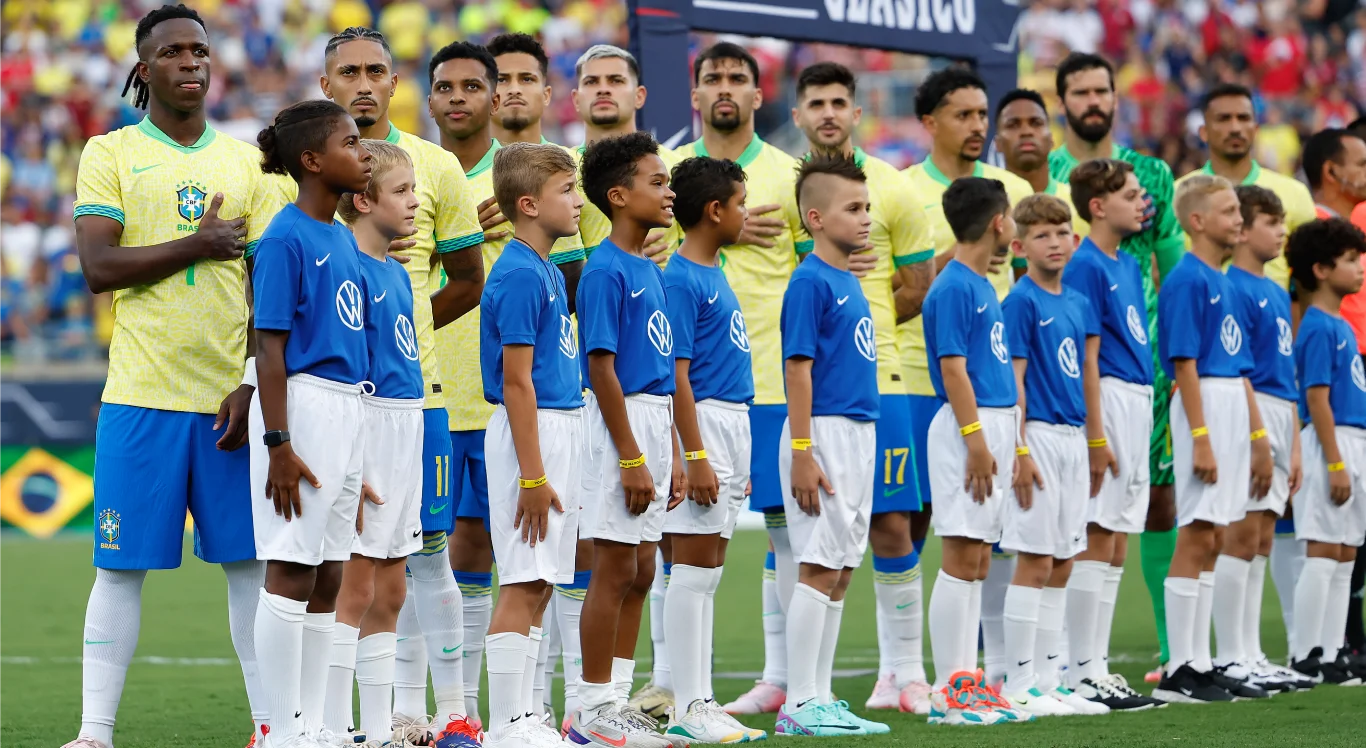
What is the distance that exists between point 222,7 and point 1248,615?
18940mm

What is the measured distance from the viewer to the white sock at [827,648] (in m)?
6.18

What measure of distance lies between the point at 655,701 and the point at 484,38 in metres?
17.4

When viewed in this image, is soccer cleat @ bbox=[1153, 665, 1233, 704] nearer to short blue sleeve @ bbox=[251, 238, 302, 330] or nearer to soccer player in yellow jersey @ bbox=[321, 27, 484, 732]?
soccer player in yellow jersey @ bbox=[321, 27, 484, 732]

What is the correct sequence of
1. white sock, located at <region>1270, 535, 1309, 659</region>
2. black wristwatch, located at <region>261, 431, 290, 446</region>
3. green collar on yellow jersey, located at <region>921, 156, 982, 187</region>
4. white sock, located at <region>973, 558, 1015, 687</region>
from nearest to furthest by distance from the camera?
black wristwatch, located at <region>261, 431, 290, 446</region> → white sock, located at <region>973, 558, 1015, 687</region> → green collar on yellow jersey, located at <region>921, 156, 982, 187</region> → white sock, located at <region>1270, 535, 1309, 659</region>

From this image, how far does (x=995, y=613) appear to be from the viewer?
24.9 feet

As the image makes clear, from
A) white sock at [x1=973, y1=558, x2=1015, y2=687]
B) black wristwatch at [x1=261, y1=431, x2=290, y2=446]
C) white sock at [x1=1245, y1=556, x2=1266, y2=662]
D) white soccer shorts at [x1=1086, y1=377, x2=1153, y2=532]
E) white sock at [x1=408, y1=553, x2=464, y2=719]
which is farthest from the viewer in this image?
white sock at [x1=1245, y1=556, x2=1266, y2=662]

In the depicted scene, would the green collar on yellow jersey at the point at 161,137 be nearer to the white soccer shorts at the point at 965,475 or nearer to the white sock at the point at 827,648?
the white sock at the point at 827,648

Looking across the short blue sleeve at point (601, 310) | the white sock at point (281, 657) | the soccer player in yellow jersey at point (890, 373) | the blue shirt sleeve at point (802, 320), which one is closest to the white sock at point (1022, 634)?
the soccer player in yellow jersey at point (890, 373)

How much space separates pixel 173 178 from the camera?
17.2ft

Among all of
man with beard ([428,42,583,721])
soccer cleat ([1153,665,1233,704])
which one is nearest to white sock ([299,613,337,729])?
man with beard ([428,42,583,721])

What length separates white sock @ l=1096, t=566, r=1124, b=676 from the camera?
7.09 meters

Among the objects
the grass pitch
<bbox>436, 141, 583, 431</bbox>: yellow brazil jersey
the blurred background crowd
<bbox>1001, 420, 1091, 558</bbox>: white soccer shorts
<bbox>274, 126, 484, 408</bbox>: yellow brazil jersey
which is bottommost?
the grass pitch

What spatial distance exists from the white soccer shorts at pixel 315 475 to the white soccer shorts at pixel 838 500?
1875 millimetres

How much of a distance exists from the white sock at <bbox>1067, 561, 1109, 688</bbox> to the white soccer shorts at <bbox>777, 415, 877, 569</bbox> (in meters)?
1.37
